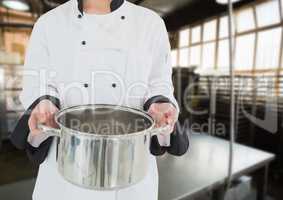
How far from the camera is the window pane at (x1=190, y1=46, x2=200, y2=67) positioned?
643 millimetres

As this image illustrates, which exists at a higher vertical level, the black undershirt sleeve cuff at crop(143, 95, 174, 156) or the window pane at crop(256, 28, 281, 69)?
the window pane at crop(256, 28, 281, 69)

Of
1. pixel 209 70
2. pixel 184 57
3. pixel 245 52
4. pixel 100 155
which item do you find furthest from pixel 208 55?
pixel 100 155

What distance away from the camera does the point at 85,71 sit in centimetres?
39

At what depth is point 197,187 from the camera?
815 mm

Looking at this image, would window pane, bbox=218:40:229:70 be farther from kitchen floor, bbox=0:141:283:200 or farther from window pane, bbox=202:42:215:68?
kitchen floor, bbox=0:141:283:200

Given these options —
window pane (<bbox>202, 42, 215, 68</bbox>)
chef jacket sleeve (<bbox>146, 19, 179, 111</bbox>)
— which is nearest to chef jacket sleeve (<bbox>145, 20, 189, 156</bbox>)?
chef jacket sleeve (<bbox>146, 19, 179, 111</bbox>)

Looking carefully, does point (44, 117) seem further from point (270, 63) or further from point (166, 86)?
point (270, 63)

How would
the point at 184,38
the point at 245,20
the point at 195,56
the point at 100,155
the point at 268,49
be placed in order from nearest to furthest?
the point at 100,155
the point at 184,38
the point at 195,56
the point at 245,20
the point at 268,49

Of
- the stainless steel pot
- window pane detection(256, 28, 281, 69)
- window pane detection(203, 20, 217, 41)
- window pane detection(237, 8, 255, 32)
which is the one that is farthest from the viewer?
window pane detection(256, 28, 281, 69)

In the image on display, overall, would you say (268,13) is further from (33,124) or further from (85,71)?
(33,124)

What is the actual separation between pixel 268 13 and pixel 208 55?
38cm

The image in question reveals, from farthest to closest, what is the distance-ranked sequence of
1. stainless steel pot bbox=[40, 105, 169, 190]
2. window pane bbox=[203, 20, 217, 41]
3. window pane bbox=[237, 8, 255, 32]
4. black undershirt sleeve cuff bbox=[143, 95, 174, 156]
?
window pane bbox=[237, 8, 255, 32] → window pane bbox=[203, 20, 217, 41] → black undershirt sleeve cuff bbox=[143, 95, 174, 156] → stainless steel pot bbox=[40, 105, 169, 190]

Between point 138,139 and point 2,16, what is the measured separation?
374 millimetres

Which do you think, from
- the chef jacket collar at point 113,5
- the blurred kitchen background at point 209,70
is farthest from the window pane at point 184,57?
the chef jacket collar at point 113,5
